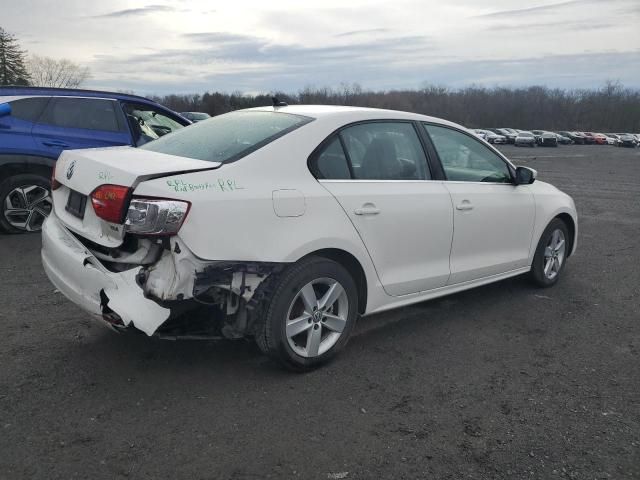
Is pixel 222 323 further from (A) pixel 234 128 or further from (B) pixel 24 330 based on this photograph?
(B) pixel 24 330

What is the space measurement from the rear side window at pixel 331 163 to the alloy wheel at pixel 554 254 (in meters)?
2.68

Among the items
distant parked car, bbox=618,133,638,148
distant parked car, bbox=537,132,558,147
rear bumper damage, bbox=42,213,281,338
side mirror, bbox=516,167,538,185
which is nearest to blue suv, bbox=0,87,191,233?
rear bumper damage, bbox=42,213,281,338

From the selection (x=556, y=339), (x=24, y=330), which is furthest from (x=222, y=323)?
(x=556, y=339)

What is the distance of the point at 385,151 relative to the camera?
4078mm

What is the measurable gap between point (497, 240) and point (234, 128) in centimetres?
239

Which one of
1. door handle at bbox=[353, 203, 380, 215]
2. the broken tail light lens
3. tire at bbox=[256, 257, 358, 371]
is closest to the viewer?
the broken tail light lens

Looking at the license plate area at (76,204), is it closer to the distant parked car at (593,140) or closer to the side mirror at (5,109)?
the side mirror at (5,109)

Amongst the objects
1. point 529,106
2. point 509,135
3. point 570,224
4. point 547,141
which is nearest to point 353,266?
point 570,224

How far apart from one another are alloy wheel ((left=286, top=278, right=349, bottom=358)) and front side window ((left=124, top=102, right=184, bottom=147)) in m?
4.56

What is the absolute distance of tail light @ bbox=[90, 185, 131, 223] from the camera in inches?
121

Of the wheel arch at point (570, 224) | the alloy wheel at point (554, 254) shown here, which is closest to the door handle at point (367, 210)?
the alloy wheel at point (554, 254)

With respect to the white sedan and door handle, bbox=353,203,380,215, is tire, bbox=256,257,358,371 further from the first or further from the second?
door handle, bbox=353,203,380,215

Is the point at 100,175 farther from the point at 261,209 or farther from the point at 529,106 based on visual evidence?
the point at 529,106

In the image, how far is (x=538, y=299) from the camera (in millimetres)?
5270
